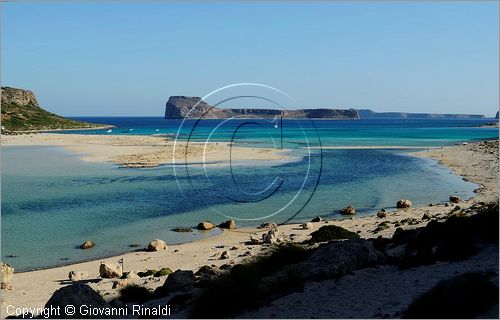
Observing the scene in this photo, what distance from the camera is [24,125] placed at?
13838 centimetres

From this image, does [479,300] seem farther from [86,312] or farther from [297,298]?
[86,312]

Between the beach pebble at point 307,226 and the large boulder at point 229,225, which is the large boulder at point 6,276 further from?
the beach pebble at point 307,226

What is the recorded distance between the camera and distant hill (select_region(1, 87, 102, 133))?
135025 mm

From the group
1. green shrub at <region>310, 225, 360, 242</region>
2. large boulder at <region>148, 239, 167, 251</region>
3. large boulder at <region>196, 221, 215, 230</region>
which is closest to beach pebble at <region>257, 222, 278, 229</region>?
large boulder at <region>196, 221, 215, 230</region>

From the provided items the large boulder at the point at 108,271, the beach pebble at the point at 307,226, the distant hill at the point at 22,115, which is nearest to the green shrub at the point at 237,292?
the large boulder at the point at 108,271

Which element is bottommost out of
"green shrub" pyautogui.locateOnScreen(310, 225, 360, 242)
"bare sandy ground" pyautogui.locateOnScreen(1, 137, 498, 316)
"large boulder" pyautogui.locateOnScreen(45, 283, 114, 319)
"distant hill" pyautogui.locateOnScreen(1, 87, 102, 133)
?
"bare sandy ground" pyautogui.locateOnScreen(1, 137, 498, 316)

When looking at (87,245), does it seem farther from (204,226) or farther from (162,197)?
(162,197)

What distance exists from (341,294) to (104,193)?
1167 inches

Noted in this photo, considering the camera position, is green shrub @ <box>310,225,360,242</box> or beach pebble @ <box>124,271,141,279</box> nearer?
beach pebble @ <box>124,271,141,279</box>

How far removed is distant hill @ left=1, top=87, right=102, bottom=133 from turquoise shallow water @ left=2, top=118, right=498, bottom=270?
80.8 metres

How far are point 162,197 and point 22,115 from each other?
130 m

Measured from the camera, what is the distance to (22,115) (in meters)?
151

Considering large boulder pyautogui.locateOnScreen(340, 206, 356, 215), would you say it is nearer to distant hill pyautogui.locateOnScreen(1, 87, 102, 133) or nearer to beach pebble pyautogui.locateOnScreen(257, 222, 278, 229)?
beach pebble pyautogui.locateOnScreen(257, 222, 278, 229)

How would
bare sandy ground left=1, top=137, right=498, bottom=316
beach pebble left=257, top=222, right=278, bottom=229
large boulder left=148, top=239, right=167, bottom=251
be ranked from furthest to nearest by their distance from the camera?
1. beach pebble left=257, top=222, right=278, bottom=229
2. large boulder left=148, top=239, right=167, bottom=251
3. bare sandy ground left=1, top=137, right=498, bottom=316
